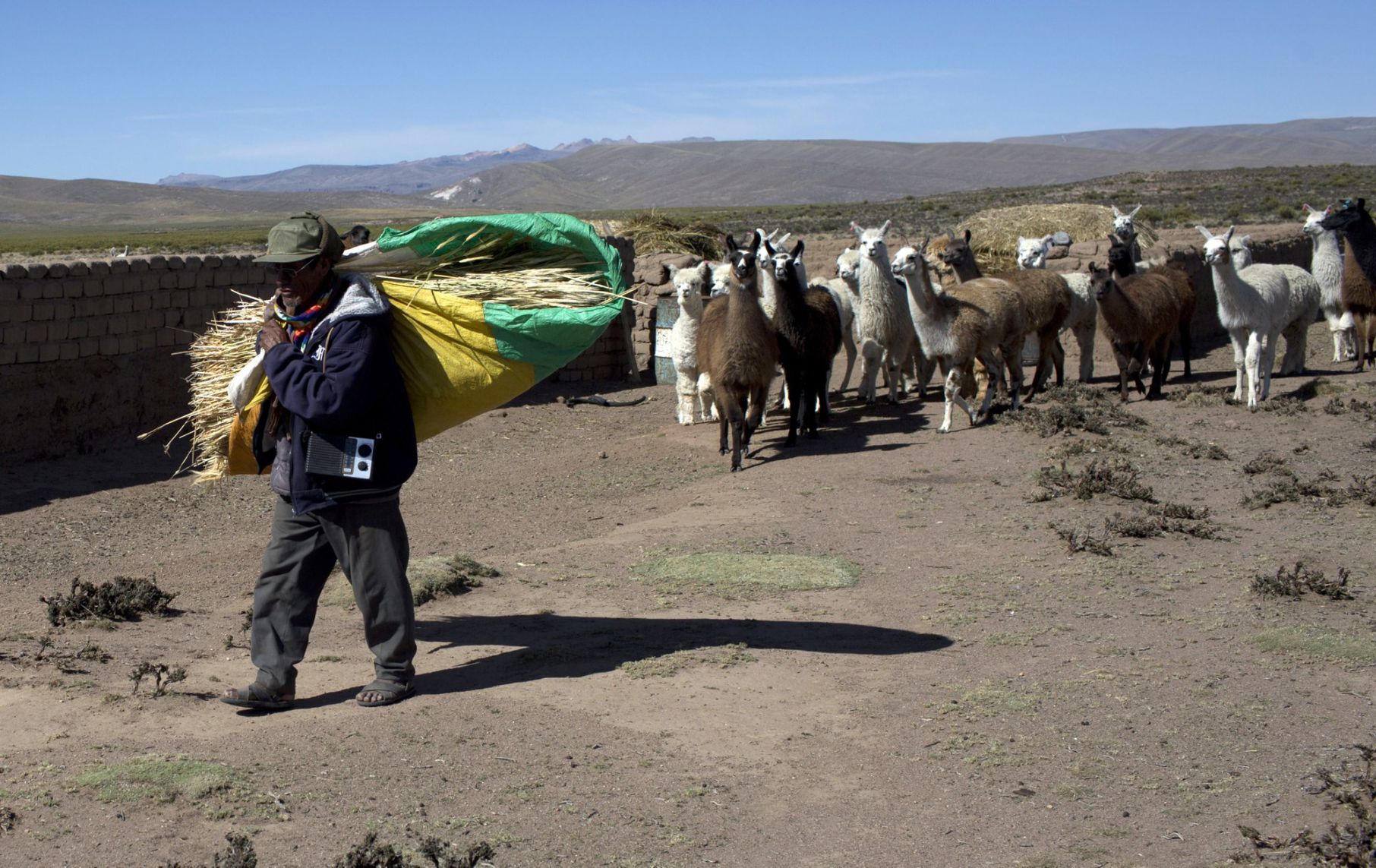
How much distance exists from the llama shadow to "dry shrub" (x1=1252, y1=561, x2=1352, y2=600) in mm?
1737

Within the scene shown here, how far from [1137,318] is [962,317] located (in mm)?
2114

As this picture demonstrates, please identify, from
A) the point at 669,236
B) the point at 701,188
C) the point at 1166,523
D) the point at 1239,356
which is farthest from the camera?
the point at 701,188

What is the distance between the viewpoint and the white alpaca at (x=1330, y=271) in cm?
1498

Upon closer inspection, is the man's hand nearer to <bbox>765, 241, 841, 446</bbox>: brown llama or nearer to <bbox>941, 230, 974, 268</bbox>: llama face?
<bbox>765, 241, 841, 446</bbox>: brown llama

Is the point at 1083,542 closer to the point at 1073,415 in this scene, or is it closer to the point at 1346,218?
the point at 1073,415

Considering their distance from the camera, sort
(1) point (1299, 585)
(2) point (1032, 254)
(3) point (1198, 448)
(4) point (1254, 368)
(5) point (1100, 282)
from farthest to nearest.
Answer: (2) point (1032, 254) < (5) point (1100, 282) < (4) point (1254, 368) < (3) point (1198, 448) < (1) point (1299, 585)

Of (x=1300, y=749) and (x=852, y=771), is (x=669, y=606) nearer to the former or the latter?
(x=852, y=771)

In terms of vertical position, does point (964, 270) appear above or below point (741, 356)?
above

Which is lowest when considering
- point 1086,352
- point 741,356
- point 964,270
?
point 1086,352

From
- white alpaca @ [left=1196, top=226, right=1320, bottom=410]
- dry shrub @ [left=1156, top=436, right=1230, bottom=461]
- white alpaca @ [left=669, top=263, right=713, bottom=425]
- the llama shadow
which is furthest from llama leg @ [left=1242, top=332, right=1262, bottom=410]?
the llama shadow

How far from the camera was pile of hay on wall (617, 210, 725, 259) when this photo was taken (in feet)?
59.8

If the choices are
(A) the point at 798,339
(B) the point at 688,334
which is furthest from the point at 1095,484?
(B) the point at 688,334

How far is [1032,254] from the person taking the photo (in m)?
15.3

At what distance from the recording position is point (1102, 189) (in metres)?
64.7
